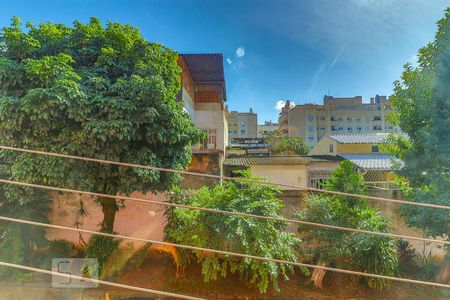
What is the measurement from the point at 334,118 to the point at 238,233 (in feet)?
144

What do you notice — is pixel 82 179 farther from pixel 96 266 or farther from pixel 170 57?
pixel 170 57

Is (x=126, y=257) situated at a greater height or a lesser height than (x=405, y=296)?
greater

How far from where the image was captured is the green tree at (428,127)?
5633 millimetres

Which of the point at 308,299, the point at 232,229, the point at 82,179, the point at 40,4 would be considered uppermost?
the point at 40,4

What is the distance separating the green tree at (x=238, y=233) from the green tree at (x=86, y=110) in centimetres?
111

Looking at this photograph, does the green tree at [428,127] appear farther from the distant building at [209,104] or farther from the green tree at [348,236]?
the distant building at [209,104]

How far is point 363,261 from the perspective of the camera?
635cm

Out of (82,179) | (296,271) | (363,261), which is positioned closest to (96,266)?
(82,179)

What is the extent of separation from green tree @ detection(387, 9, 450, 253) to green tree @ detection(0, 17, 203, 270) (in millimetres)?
5185

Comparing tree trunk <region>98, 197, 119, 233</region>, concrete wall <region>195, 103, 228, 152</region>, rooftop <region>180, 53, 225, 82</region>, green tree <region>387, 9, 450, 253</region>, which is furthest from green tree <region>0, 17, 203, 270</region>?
concrete wall <region>195, 103, 228, 152</region>

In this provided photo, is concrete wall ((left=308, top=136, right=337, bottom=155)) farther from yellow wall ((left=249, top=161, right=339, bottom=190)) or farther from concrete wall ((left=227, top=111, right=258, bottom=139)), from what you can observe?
concrete wall ((left=227, top=111, right=258, bottom=139))

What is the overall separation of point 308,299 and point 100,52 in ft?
25.4

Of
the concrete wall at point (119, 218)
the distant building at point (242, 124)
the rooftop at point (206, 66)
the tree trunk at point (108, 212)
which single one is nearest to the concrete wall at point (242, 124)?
the distant building at point (242, 124)

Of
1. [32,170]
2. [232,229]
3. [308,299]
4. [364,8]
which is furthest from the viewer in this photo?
[364,8]
